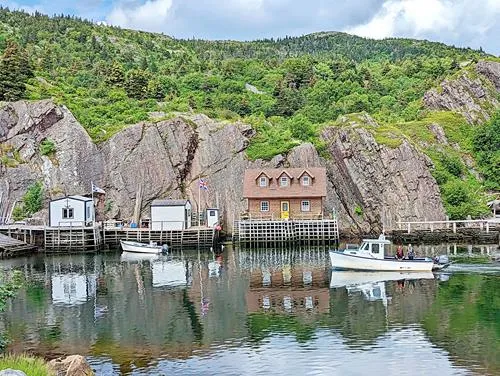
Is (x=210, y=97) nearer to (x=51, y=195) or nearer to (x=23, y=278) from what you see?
(x=51, y=195)

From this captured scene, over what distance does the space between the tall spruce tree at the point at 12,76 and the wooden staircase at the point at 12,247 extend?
28.2 meters

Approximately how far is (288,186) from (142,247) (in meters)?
20.1

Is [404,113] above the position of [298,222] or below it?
above

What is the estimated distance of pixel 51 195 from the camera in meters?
81.2

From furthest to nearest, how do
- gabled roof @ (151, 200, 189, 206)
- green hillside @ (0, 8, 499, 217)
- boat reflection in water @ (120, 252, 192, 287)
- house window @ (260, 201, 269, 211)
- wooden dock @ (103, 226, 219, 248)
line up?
→ green hillside @ (0, 8, 499, 217) < house window @ (260, 201, 269, 211) < gabled roof @ (151, 200, 189, 206) < wooden dock @ (103, 226, 219, 248) < boat reflection in water @ (120, 252, 192, 287)

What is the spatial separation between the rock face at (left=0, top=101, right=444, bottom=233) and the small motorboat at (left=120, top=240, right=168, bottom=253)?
39.3 feet

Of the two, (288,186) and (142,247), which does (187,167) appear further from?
(142,247)

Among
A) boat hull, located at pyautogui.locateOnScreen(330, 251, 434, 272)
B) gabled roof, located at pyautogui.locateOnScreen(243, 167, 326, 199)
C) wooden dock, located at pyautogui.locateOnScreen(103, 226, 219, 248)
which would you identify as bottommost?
boat hull, located at pyautogui.locateOnScreen(330, 251, 434, 272)

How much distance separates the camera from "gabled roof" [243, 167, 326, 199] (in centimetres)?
7981

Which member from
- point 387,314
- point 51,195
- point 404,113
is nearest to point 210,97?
point 404,113

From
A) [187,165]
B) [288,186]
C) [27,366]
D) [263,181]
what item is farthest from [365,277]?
[187,165]

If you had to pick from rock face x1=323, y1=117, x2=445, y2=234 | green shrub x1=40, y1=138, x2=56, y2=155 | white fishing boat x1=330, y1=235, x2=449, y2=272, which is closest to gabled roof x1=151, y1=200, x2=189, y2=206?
green shrub x1=40, y1=138, x2=56, y2=155

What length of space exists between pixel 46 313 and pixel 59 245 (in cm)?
3581

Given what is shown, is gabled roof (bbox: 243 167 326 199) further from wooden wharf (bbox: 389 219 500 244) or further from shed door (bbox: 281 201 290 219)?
wooden wharf (bbox: 389 219 500 244)
